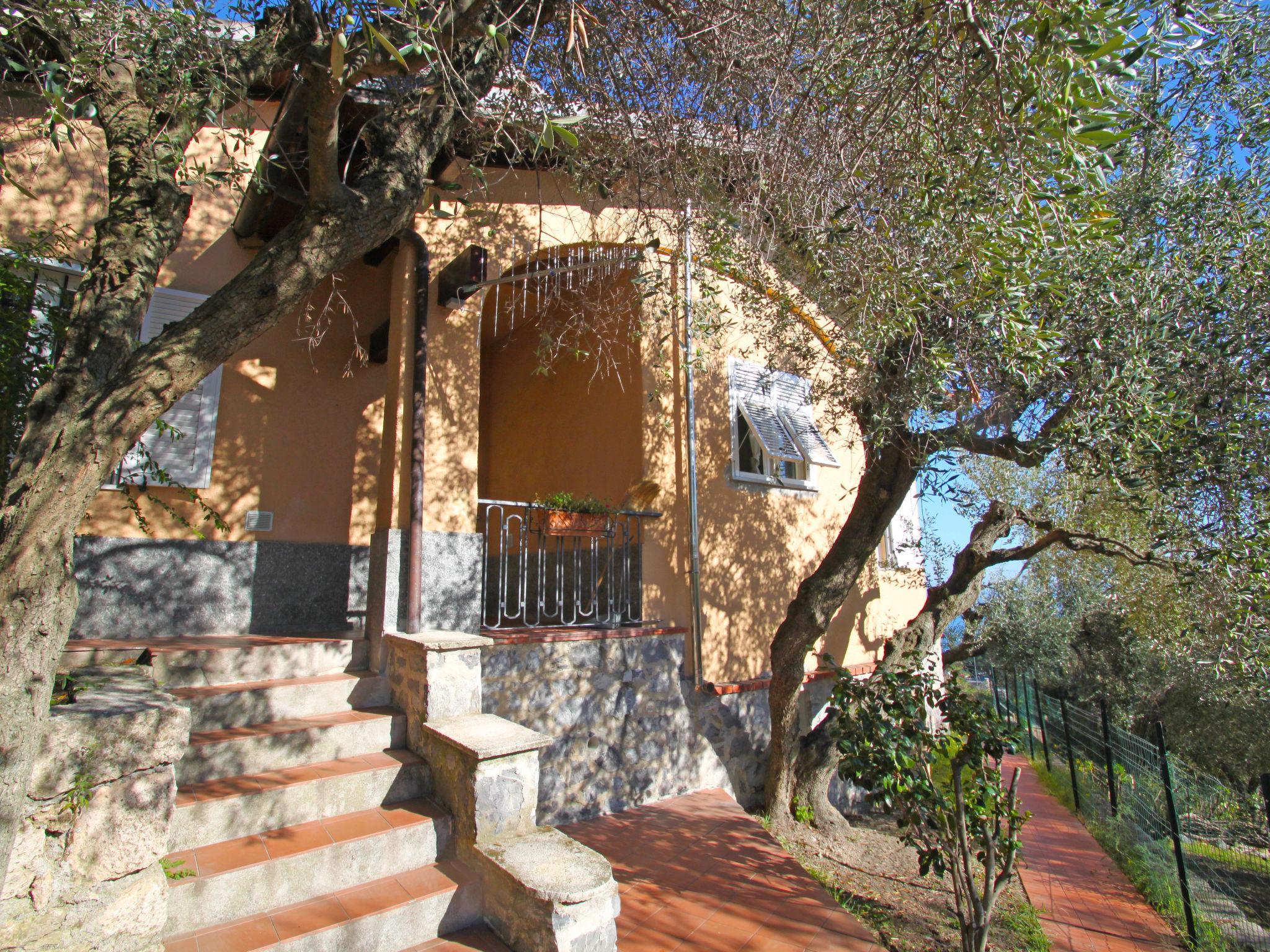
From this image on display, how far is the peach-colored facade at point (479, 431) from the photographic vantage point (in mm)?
5395

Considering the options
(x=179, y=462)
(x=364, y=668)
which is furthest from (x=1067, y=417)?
(x=179, y=462)

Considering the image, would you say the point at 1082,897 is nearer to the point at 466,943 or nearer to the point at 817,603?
the point at 817,603

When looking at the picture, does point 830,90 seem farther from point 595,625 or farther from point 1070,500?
point 1070,500

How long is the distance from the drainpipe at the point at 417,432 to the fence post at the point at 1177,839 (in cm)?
618

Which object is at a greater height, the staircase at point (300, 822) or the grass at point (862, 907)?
the staircase at point (300, 822)

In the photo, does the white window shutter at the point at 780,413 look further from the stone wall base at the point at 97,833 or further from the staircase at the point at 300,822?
the stone wall base at the point at 97,833

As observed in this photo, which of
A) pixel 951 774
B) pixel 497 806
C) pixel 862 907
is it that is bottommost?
pixel 862 907

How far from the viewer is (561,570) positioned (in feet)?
19.0

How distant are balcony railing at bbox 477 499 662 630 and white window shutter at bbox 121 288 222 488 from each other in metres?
2.34

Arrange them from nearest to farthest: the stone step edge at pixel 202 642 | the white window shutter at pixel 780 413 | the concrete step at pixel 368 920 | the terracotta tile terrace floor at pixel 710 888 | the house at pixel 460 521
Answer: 1. the concrete step at pixel 368 920
2. the terracotta tile terrace floor at pixel 710 888
3. the stone step edge at pixel 202 642
4. the house at pixel 460 521
5. the white window shutter at pixel 780 413

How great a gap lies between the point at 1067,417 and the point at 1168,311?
2.97 feet

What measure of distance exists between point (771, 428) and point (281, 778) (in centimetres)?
558

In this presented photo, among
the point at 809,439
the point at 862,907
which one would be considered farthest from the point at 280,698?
the point at 809,439

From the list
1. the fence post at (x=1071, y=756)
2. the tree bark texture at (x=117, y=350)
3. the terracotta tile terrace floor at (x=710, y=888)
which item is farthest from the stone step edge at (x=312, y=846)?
the fence post at (x=1071, y=756)
